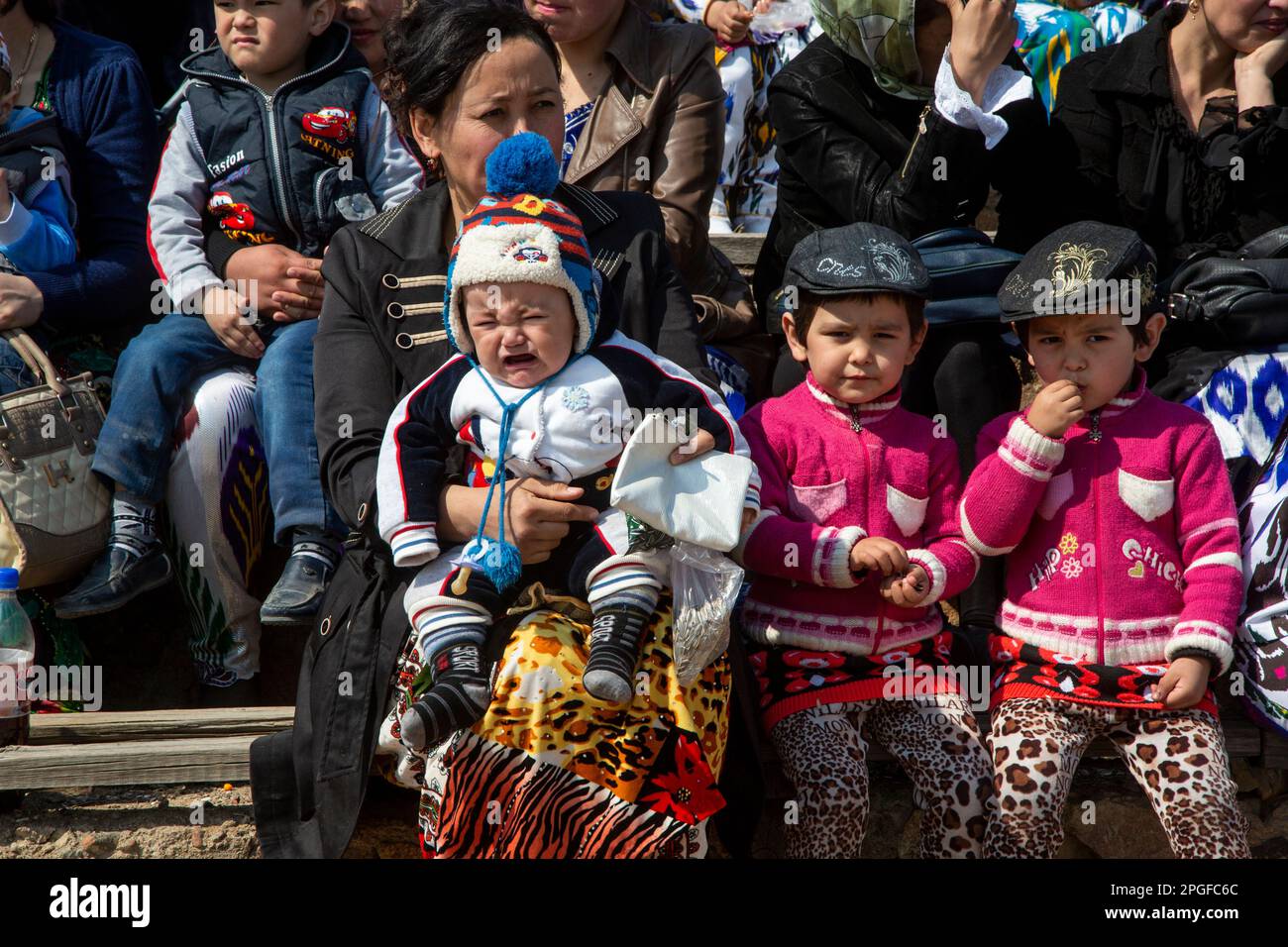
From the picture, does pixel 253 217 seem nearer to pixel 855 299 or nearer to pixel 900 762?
pixel 855 299

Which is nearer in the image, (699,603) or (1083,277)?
(699,603)

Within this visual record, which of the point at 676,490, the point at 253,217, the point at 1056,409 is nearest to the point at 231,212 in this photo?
the point at 253,217

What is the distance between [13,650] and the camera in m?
2.92

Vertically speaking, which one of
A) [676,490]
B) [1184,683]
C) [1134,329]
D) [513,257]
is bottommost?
[1184,683]

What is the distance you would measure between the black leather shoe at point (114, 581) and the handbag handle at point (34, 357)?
0.39 metres

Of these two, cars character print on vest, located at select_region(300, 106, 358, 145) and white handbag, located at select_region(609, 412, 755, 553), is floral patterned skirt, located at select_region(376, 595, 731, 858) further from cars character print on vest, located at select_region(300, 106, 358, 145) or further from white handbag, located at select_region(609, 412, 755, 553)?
cars character print on vest, located at select_region(300, 106, 358, 145)

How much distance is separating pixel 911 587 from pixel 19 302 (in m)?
2.09

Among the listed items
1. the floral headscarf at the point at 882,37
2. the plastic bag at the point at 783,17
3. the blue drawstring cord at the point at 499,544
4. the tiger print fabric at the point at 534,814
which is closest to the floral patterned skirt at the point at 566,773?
the tiger print fabric at the point at 534,814

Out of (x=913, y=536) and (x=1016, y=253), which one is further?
(x=1016, y=253)

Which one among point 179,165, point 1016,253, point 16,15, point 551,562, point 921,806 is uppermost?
point 16,15

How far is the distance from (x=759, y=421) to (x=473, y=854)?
1044 mm

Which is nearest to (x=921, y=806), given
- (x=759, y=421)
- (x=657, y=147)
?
(x=759, y=421)

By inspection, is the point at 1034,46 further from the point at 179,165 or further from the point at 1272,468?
the point at 179,165

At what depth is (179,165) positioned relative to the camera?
11.3 feet
